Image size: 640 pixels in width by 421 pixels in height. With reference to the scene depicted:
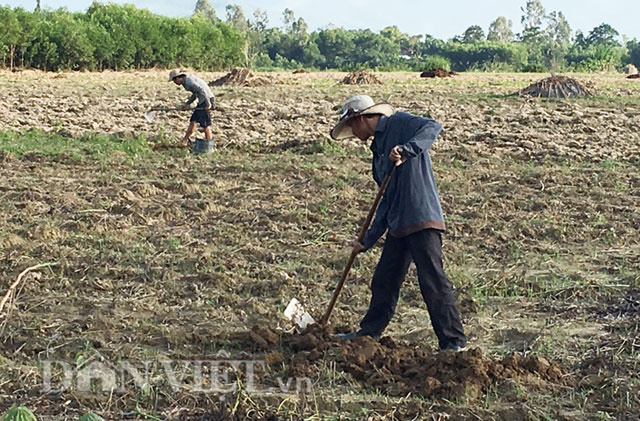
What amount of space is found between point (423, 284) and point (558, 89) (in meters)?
13.4

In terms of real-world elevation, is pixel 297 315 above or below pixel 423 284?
below

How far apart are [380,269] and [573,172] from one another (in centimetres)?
573

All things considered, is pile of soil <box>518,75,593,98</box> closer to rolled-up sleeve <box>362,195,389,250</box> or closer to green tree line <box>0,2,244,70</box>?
rolled-up sleeve <box>362,195,389,250</box>

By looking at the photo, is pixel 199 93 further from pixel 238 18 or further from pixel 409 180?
pixel 238 18

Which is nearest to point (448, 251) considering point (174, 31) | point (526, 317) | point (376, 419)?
point (526, 317)

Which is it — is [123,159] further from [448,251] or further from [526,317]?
[526,317]

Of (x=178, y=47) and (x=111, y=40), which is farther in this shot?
(x=178, y=47)

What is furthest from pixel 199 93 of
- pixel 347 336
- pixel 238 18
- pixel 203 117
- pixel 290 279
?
pixel 238 18

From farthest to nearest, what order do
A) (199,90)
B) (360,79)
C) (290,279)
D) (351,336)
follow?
(360,79) → (199,90) → (290,279) → (351,336)

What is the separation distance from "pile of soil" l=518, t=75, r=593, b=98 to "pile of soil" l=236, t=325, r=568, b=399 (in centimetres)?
1315

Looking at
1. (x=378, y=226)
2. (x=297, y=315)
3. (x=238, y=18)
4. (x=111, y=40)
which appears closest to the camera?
(x=378, y=226)

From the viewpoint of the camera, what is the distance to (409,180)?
4.17 m

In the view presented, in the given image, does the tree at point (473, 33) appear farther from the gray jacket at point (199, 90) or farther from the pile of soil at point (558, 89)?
the gray jacket at point (199, 90)

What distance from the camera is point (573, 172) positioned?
31.3 ft
